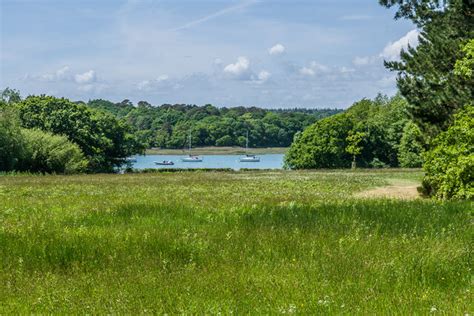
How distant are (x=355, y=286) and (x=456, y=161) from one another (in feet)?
43.2

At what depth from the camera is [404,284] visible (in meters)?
6.06

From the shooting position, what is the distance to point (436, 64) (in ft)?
72.3

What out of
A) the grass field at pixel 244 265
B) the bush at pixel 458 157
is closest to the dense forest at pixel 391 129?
the bush at pixel 458 157

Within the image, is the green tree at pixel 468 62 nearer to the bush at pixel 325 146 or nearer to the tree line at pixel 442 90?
the tree line at pixel 442 90

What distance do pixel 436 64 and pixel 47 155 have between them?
53182 millimetres

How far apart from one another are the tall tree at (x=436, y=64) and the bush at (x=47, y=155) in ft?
164

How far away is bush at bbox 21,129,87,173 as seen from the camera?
63000mm

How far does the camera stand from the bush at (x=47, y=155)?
6300cm

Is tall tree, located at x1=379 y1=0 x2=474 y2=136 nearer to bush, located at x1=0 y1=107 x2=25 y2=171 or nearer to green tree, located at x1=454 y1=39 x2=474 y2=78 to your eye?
green tree, located at x1=454 y1=39 x2=474 y2=78

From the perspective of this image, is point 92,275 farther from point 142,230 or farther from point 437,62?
point 437,62

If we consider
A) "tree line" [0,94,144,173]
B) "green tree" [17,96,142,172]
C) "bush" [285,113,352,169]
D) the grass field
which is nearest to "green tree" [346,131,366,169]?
"bush" [285,113,352,169]

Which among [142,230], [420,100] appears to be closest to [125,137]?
[420,100]

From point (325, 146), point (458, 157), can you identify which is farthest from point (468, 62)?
point (325, 146)

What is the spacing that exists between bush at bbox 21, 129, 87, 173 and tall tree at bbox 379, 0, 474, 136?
4995 centimetres
